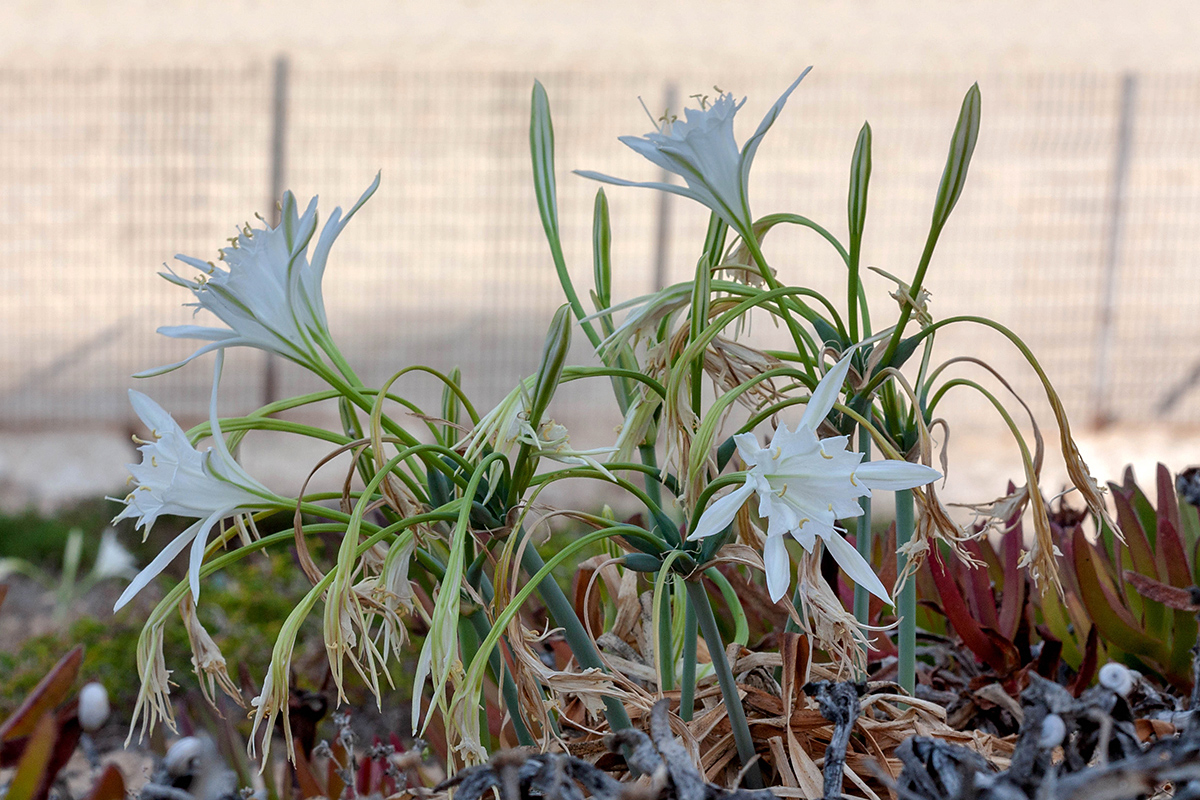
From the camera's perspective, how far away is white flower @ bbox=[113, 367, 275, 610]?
19.5 inches

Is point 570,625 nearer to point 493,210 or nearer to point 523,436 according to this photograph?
point 523,436

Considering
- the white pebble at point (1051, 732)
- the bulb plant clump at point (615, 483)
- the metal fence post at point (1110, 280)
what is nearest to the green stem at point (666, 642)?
the bulb plant clump at point (615, 483)

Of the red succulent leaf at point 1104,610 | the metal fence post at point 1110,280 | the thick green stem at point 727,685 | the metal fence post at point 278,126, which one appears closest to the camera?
the thick green stem at point 727,685

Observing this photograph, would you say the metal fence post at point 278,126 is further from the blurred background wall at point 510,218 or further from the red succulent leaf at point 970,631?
the red succulent leaf at point 970,631

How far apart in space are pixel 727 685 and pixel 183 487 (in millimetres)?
300

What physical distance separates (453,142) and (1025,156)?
134 inches

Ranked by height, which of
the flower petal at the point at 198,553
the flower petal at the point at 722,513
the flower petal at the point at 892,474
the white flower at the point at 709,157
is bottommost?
the flower petal at the point at 198,553

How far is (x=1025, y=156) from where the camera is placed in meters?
6.00

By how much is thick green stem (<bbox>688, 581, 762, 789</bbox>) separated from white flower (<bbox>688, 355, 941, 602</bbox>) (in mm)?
81

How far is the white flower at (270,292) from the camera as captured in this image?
0.55 m

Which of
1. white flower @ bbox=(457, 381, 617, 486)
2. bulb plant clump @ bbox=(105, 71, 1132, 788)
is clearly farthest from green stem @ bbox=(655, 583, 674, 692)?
white flower @ bbox=(457, 381, 617, 486)

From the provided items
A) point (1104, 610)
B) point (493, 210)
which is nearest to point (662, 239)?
point (493, 210)

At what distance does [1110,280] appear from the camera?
575 centimetres

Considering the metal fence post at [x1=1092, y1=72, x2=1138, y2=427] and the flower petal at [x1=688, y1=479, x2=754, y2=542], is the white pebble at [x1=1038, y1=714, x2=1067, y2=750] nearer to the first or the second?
the flower petal at [x1=688, y1=479, x2=754, y2=542]
